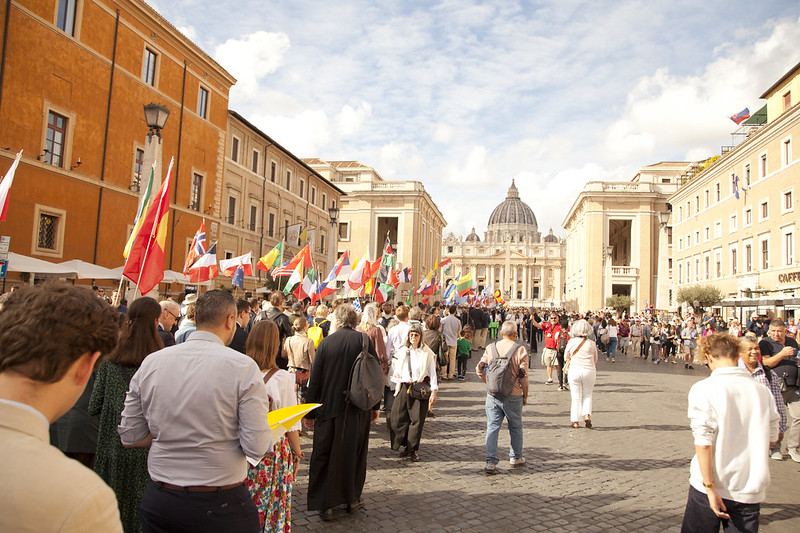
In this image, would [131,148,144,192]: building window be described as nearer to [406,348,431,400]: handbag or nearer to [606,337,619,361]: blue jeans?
[406,348,431,400]: handbag

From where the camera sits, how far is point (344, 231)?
2714 inches

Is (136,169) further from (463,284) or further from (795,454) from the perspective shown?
(795,454)

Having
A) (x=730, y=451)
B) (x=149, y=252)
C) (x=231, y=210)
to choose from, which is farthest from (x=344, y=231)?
(x=730, y=451)

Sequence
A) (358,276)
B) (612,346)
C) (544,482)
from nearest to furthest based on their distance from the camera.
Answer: (544,482) → (358,276) → (612,346)

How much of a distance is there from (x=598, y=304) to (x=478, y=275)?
274 feet

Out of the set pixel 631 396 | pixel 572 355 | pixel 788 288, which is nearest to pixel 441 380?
pixel 631 396

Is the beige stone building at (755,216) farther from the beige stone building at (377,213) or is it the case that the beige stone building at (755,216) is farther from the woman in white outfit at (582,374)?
the beige stone building at (377,213)

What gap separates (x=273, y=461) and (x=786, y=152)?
1294 inches

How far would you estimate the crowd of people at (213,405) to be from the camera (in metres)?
1.52

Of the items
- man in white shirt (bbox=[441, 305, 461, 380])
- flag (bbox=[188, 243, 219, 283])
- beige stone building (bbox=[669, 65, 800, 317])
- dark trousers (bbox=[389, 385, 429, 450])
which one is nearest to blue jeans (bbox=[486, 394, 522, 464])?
dark trousers (bbox=[389, 385, 429, 450])

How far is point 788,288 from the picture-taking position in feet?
88.2

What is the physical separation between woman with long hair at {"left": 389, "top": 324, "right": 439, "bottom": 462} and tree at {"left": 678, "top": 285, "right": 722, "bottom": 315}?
106ft

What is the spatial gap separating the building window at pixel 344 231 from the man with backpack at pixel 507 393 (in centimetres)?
6184

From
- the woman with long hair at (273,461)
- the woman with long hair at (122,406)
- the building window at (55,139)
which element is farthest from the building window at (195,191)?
the woman with long hair at (122,406)
